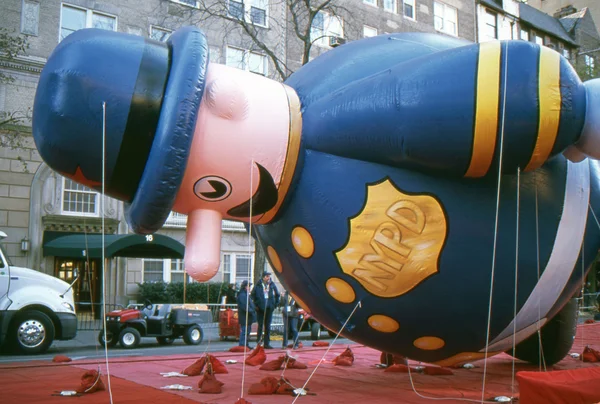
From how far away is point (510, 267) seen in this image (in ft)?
13.1

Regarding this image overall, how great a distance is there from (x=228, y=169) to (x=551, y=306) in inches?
98.0

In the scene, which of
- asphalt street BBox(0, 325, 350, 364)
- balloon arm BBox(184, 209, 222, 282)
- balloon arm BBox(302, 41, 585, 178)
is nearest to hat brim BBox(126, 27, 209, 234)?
balloon arm BBox(184, 209, 222, 282)

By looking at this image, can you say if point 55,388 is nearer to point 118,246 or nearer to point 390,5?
point 118,246

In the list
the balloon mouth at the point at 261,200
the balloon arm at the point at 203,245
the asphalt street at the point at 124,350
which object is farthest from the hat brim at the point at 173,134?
the asphalt street at the point at 124,350

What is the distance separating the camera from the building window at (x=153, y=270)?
2161 cm

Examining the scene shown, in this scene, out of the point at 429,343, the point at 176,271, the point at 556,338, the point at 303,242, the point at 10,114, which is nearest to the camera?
the point at 303,242

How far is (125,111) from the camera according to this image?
11.6 feet

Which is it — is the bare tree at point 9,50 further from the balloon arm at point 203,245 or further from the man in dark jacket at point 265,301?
the balloon arm at point 203,245

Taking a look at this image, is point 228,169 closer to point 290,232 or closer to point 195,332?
point 290,232

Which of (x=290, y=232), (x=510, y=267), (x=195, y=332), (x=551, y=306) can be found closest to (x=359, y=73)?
(x=290, y=232)

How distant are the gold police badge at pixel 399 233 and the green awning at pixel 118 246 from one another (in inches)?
468

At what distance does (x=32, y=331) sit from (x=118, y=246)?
4.91m

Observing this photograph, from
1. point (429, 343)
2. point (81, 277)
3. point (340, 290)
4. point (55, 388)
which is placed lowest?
point (81, 277)

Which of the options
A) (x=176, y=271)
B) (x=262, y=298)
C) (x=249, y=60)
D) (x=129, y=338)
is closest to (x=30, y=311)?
(x=129, y=338)
